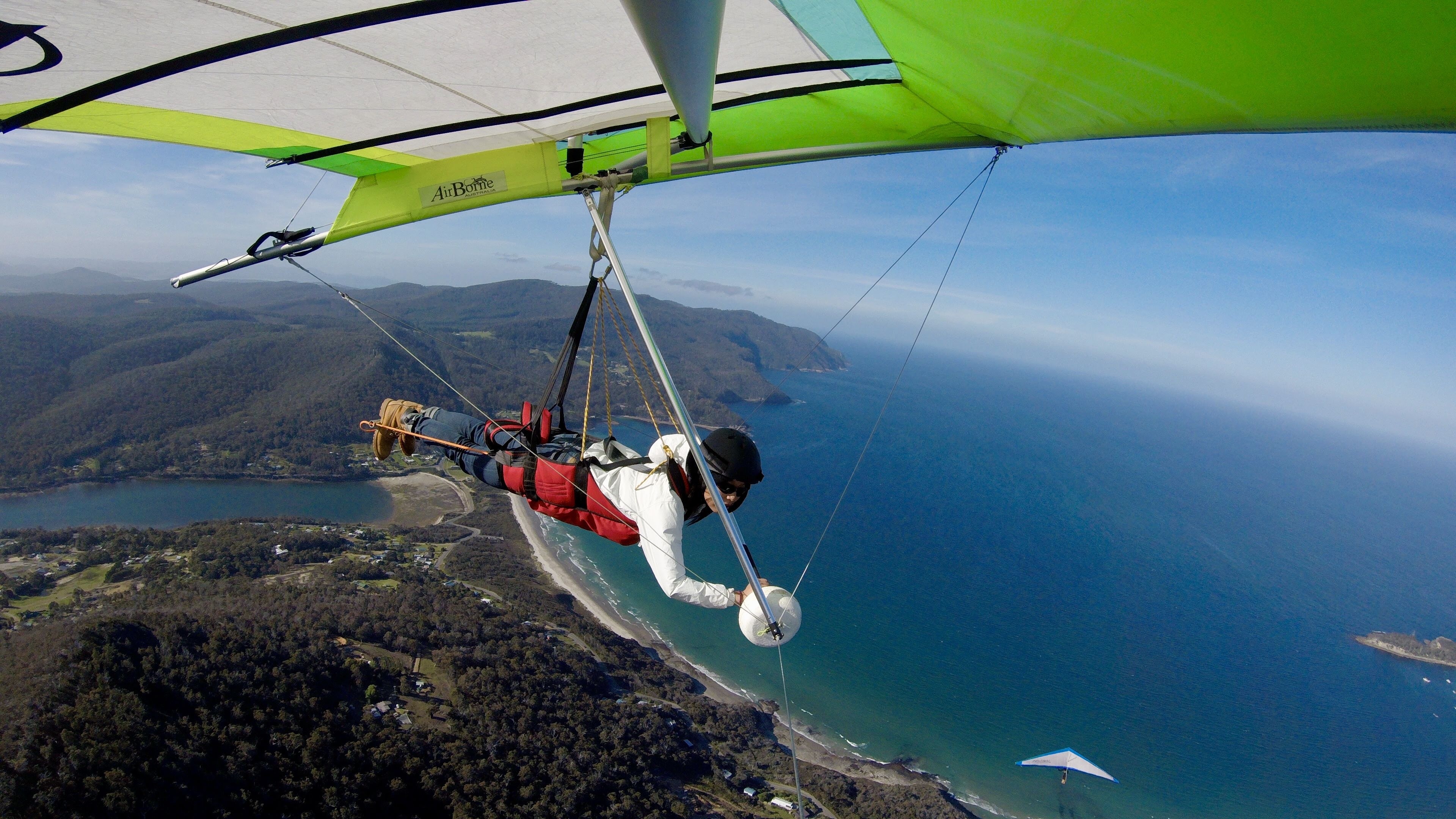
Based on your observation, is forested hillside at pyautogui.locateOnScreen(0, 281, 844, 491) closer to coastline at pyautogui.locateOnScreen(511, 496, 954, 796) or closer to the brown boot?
coastline at pyautogui.locateOnScreen(511, 496, 954, 796)

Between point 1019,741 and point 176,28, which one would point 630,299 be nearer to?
point 176,28

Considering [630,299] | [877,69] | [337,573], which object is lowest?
[337,573]

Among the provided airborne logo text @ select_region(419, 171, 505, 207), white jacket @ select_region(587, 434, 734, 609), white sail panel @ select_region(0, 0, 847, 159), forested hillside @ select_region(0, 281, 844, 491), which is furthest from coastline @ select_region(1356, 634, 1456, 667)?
airborne logo text @ select_region(419, 171, 505, 207)

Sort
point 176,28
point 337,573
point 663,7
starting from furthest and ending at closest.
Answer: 1. point 337,573
2. point 176,28
3. point 663,7

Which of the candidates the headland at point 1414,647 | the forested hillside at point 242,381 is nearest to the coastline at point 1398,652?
the headland at point 1414,647

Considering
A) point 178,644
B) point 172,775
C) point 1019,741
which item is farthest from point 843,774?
point 178,644

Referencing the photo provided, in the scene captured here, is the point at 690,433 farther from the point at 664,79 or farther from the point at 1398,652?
the point at 1398,652
